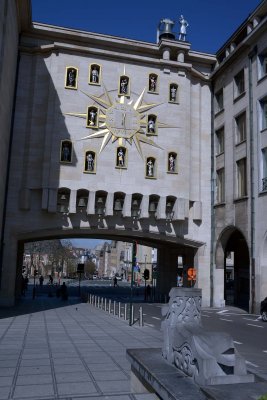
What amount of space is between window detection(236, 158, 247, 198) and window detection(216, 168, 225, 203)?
228 centimetres

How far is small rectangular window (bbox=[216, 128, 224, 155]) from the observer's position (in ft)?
113

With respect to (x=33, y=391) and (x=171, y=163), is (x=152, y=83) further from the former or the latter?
(x=33, y=391)

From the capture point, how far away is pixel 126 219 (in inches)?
1252

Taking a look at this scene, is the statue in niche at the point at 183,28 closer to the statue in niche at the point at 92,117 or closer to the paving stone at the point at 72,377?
the statue in niche at the point at 92,117

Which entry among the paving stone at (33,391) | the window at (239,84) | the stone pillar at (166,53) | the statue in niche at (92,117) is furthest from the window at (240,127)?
the paving stone at (33,391)

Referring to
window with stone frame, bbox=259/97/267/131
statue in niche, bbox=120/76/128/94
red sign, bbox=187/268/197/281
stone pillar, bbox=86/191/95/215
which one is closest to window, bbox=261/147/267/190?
window with stone frame, bbox=259/97/267/131

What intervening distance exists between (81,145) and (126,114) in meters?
4.46

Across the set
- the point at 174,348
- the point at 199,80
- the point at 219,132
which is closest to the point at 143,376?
the point at 174,348

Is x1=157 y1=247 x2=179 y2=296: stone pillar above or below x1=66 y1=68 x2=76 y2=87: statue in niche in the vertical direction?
below

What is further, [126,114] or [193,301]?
[126,114]

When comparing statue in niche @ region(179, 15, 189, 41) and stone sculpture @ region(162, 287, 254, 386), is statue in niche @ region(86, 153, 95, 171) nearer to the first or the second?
statue in niche @ region(179, 15, 189, 41)

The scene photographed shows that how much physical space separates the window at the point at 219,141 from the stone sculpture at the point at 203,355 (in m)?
28.0

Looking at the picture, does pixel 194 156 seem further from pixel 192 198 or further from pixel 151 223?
pixel 151 223

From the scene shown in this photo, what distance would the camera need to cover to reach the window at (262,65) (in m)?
29.3
